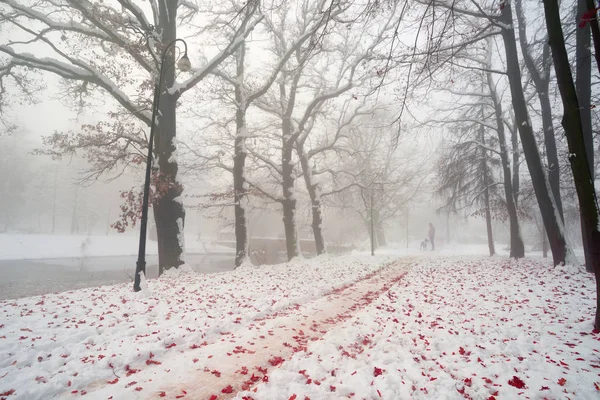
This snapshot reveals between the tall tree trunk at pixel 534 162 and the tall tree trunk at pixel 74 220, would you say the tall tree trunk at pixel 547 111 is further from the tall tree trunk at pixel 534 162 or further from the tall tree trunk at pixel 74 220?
the tall tree trunk at pixel 74 220

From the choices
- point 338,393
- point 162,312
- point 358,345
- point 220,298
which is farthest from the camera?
point 220,298

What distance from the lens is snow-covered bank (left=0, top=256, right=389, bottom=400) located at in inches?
132

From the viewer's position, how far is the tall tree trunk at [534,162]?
10016 mm

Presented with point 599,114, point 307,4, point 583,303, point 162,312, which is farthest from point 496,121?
point 162,312

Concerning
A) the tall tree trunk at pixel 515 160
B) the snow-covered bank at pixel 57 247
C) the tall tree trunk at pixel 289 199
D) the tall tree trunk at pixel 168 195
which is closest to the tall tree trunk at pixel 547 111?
the tall tree trunk at pixel 515 160

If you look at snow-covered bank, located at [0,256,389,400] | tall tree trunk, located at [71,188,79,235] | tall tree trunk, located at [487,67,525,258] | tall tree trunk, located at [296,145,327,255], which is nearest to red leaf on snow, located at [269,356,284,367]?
snow-covered bank, located at [0,256,389,400]

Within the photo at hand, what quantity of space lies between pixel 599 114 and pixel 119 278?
2395 cm

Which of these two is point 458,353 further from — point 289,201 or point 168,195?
point 289,201

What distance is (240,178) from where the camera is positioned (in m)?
14.5

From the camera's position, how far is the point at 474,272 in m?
11.3

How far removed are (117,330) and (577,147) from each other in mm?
8020

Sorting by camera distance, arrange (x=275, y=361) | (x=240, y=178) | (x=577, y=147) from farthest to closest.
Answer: (x=240, y=178)
(x=577, y=147)
(x=275, y=361)

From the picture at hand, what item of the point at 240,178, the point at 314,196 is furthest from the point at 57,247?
the point at 314,196

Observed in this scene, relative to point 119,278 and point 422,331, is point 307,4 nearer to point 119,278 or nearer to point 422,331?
point 422,331
